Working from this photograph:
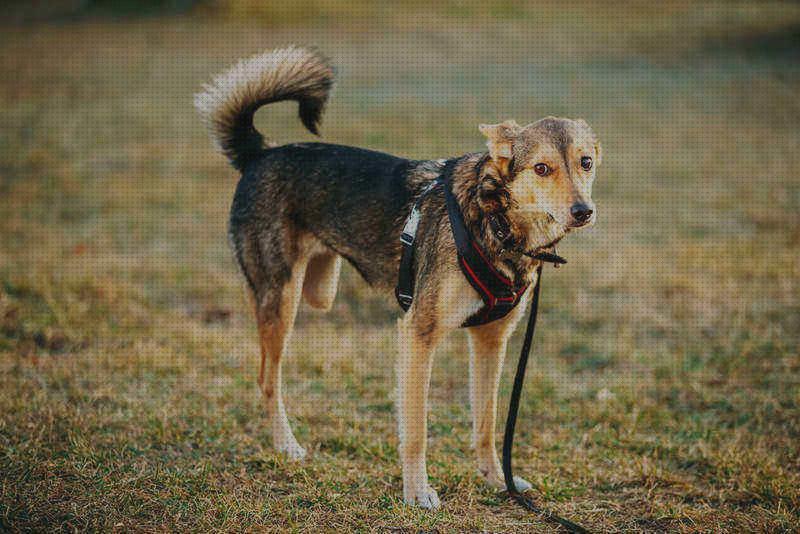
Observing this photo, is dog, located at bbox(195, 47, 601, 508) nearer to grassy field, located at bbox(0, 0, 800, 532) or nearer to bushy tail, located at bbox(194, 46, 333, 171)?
bushy tail, located at bbox(194, 46, 333, 171)

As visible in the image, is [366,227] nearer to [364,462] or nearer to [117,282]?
[364,462]

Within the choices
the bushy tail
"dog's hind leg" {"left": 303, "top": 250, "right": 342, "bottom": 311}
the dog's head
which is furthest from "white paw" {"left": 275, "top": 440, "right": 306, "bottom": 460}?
the dog's head

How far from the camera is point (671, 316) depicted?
7035 mm

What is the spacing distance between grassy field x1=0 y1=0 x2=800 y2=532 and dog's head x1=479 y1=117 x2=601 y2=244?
4.01 ft

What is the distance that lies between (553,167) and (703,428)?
8.84 feet

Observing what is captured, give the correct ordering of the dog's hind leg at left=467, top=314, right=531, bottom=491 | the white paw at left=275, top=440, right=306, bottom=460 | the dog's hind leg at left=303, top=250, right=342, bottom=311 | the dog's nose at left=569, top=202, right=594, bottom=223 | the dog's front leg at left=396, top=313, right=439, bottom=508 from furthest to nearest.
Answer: the dog's hind leg at left=303, top=250, right=342, bottom=311, the white paw at left=275, top=440, right=306, bottom=460, the dog's hind leg at left=467, top=314, right=531, bottom=491, the dog's front leg at left=396, top=313, right=439, bottom=508, the dog's nose at left=569, top=202, right=594, bottom=223

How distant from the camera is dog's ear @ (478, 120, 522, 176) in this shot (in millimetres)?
3475

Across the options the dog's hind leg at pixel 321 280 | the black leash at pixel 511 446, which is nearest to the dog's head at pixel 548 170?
the black leash at pixel 511 446

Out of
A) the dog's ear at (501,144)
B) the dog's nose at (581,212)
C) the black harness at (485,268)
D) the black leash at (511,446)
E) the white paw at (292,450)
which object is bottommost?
the white paw at (292,450)

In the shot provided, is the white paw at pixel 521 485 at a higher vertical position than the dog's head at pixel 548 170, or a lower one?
lower

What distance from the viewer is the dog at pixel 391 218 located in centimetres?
347

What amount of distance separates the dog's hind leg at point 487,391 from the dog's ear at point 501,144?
0.94 meters

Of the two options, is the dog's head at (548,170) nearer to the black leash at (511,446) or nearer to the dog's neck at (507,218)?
Answer: the dog's neck at (507,218)

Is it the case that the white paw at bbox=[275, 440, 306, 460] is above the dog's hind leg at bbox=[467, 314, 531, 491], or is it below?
below
